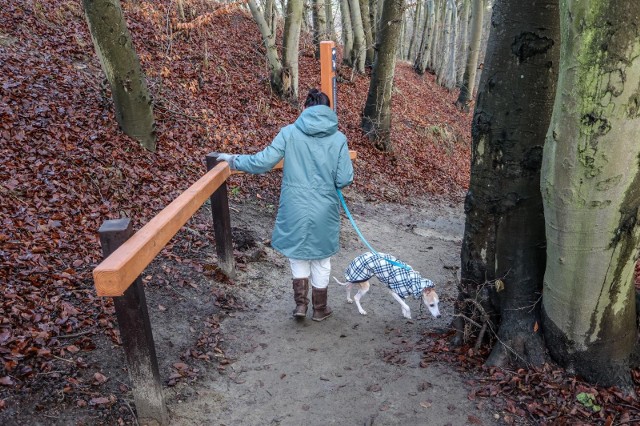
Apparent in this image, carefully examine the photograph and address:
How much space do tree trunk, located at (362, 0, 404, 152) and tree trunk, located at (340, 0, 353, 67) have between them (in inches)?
209

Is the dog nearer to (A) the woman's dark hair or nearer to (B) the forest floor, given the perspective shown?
(B) the forest floor

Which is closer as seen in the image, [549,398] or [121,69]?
[549,398]

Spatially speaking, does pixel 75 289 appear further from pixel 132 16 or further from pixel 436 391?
pixel 132 16

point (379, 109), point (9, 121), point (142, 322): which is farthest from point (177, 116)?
point (142, 322)

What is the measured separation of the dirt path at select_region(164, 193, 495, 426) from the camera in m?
3.34

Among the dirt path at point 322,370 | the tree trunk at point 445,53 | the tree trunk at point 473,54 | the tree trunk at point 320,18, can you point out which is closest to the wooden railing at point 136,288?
the dirt path at point 322,370

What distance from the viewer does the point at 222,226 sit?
5.04 meters

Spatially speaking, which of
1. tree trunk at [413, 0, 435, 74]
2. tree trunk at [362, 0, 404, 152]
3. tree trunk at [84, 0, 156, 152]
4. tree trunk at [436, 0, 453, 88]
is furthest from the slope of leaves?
tree trunk at [436, 0, 453, 88]

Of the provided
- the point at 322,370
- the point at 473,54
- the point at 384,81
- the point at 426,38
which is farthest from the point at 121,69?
the point at 426,38

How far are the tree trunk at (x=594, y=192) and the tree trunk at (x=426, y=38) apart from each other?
69.0ft

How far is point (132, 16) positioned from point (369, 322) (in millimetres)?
10125

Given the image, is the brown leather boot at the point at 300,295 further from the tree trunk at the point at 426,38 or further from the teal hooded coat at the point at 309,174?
the tree trunk at the point at 426,38

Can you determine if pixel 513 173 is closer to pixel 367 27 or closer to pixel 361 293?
pixel 361 293

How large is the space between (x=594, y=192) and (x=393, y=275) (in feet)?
6.97
